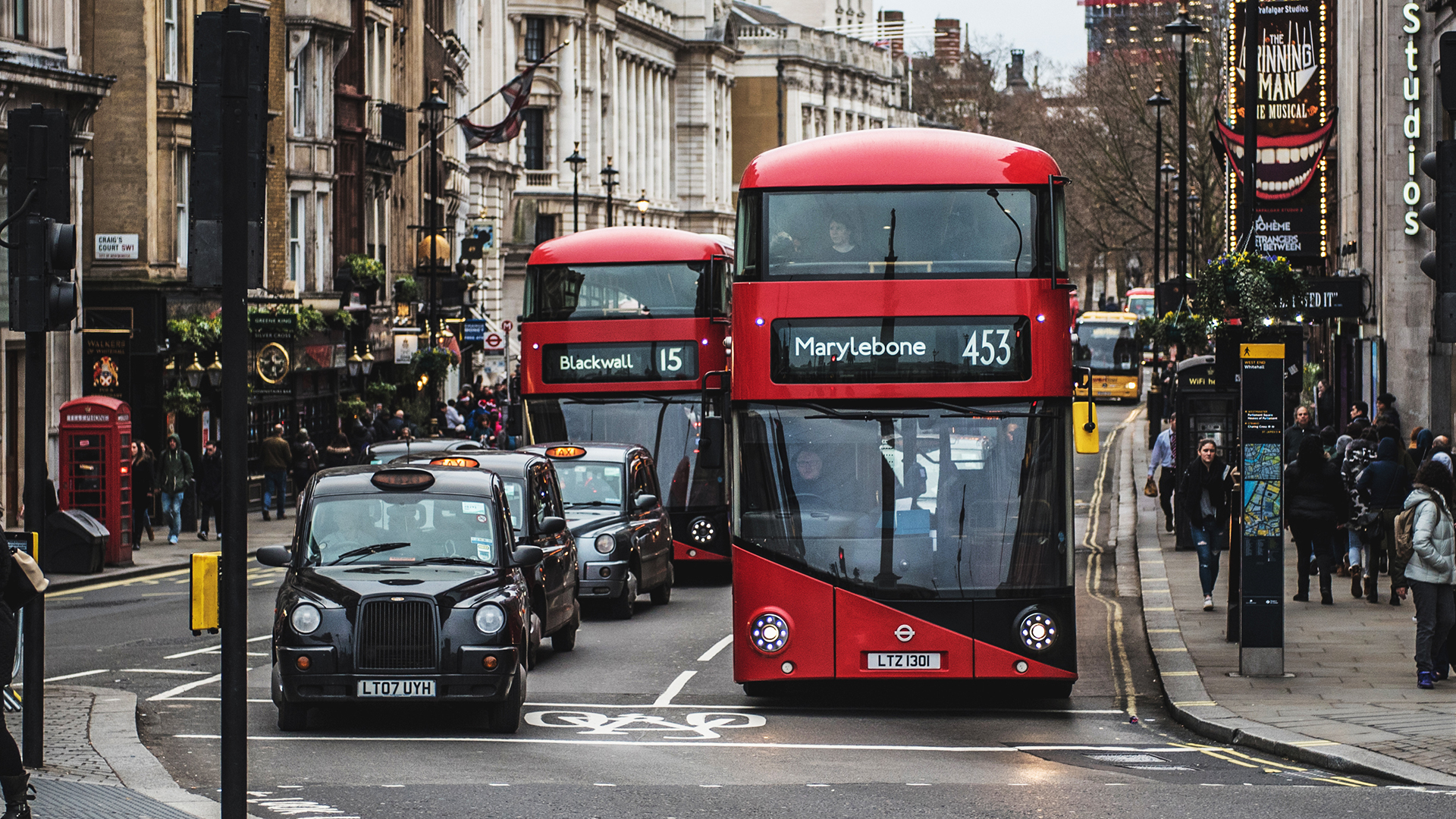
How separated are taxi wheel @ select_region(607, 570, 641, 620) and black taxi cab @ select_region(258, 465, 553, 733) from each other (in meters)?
6.60

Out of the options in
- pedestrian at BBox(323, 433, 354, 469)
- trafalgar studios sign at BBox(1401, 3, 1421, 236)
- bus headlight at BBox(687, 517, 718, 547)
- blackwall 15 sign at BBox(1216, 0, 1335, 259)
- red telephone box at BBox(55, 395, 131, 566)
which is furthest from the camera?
pedestrian at BBox(323, 433, 354, 469)

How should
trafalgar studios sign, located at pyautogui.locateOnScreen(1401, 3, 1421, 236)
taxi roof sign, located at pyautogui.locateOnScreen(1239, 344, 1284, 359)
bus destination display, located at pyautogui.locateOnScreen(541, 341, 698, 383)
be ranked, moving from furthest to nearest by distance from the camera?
1. trafalgar studios sign, located at pyautogui.locateOnScreen(1401, 3, 1421, 236)
2. bus destination display, located at pyautogui.locateOnScreen(541, 341, 698, 383)
3. taxi roof sign, located at pyautogui.locateOnScreen(1239, 344, 1284, 359)

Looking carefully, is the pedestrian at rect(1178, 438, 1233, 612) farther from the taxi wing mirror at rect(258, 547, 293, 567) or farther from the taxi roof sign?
the taxi wing mirror at rect(258, 547, 293, 567)

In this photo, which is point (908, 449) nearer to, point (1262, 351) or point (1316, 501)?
point (1262, 351)

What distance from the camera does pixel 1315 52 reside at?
33312mm

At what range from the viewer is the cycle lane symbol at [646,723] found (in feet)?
45.5

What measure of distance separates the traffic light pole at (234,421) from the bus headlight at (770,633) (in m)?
6.16

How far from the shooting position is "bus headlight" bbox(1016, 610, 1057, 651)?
46.7 ft

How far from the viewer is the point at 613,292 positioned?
25.4 meters

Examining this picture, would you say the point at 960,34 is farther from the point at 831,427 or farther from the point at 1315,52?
the point at 831,427

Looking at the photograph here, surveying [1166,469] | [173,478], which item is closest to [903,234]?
[1166,469]

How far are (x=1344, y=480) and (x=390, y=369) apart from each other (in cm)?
3474

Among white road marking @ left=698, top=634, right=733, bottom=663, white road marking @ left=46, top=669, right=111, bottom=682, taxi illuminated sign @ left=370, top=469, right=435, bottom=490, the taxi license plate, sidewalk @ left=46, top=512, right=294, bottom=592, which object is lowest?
sidewalk @ left=46, top=512, right=294, bottom=592

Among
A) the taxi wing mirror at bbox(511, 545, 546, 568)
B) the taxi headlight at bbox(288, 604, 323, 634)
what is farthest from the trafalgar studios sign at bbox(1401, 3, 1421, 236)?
the taxi headlight at bbox(288, 604, 323, 634)
